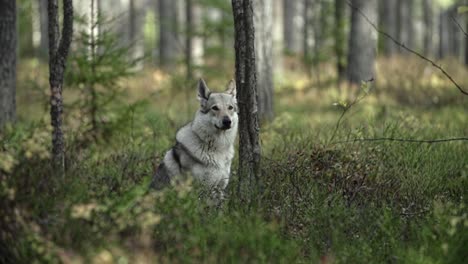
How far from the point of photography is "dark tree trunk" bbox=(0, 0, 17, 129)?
8.30 metres

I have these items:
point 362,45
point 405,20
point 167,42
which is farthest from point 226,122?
point 405,20

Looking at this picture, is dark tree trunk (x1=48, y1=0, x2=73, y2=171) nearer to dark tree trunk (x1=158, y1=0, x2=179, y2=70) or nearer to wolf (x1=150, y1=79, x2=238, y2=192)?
wolf (x1=150, y1=79, x2=238, y2=192)

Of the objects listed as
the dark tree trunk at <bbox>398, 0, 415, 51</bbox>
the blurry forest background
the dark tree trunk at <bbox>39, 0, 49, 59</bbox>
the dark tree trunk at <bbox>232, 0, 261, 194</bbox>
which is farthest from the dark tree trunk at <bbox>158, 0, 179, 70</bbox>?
the dark tree trunk at <bbox>232, 0, 261, 194</bbox>

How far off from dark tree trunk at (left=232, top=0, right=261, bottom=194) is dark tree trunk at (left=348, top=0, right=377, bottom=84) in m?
9.81

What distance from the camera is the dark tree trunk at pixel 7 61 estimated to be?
8305 millimetres

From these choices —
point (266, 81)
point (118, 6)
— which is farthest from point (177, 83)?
point (118, 6)

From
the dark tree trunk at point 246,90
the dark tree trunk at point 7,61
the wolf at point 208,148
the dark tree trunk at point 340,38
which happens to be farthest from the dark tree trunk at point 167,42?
the dark tree trunk at point 246,90

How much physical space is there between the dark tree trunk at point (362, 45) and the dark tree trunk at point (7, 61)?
8.98 meters

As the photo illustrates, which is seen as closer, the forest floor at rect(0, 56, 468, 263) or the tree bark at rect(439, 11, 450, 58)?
the forest floor at rect(0, 56, 468, 263)

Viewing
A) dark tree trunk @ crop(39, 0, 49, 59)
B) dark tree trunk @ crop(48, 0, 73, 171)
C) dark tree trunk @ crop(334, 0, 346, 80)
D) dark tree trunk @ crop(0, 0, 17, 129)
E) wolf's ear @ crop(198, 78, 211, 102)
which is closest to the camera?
dark tree trunk @ crop(48, 0, 73, 171)

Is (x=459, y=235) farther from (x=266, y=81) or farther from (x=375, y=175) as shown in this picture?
(x=266, y=81)

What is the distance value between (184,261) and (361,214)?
1.77 meters

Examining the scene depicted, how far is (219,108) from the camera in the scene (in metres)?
6.18

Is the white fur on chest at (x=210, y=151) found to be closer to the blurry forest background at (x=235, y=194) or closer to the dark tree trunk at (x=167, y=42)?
the blurry forest background at (x=235, y=194)
